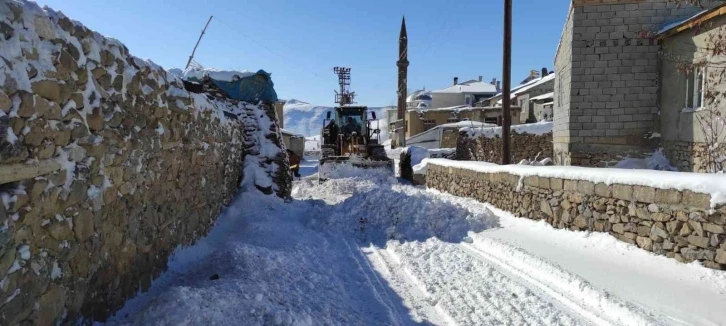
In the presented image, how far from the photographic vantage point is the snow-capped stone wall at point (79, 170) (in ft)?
7.93

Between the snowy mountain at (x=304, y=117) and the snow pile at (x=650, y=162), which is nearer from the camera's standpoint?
the snow pile at (x=650, y=162)

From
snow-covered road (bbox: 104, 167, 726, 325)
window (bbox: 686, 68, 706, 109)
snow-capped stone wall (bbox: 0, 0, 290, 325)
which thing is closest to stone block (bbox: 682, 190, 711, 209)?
snow-covered road (bbox: 104, 167, 726, 325)

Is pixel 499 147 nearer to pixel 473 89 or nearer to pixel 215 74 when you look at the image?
pixel 215 74

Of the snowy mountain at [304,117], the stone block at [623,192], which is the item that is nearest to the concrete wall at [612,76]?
the stone block at [623,192]

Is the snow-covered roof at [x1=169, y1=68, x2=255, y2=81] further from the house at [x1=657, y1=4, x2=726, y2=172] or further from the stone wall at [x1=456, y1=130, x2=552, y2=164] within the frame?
the stone wall at [x1=456, y1=130, x2=552, y2=164]

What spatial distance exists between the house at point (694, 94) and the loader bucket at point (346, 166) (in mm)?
8922

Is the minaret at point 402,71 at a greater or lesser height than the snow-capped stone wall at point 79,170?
greater

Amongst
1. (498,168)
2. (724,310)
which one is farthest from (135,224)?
(498,168)

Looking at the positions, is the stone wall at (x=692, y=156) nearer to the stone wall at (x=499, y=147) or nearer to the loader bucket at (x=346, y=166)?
the stone wall at (x=499, y=147)

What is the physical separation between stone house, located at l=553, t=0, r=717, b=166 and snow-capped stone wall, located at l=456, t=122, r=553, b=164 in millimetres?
6380

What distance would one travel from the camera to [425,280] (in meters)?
5.58

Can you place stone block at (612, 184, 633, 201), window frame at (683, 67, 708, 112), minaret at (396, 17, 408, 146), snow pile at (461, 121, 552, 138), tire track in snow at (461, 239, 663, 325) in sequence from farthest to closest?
minaret at (396, 17, 408, 146)
snow pile at (461, 121, 552, 138)
window frame at (683, 67, 708, 112)
stone block at (612, 184, 633, 201)
tire track in snow at (461, 239, 663, 325)

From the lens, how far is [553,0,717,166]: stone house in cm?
1330

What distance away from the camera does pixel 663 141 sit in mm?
13156
